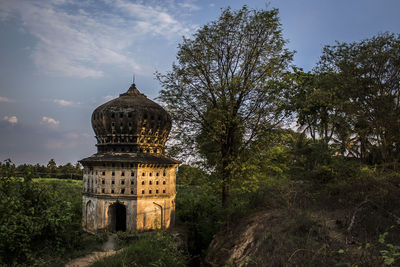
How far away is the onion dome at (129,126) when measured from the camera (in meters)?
16.3

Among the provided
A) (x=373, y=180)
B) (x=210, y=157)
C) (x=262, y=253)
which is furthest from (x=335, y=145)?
(x=262, y=253)

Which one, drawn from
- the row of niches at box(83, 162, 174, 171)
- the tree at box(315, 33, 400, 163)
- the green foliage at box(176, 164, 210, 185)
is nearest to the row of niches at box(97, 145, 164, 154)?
the row of niches at box(83, 162, 174, 171)

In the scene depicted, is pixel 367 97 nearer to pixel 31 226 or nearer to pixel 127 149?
pixel 127 149

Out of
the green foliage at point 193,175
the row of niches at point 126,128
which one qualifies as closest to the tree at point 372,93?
the green foliage at point 193,175

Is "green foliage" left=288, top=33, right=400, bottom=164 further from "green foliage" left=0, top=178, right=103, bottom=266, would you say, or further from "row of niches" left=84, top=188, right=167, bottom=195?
"green foliage" left=0, top=178, right=103, bottom=266

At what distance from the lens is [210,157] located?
1463 centimetres

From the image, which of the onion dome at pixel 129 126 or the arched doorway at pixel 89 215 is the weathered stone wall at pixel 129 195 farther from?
the onion dome at pixel 129 126

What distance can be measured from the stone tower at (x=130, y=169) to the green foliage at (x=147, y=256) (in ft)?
9.51

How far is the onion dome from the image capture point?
53.4ft

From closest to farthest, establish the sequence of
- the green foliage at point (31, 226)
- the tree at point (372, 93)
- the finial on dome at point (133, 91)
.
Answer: the green foliage at point (31, 226) → the tree at point (372, 93) → the finial on dome at point (133, 91)

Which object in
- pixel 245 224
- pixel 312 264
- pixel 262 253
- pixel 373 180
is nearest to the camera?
pixel 312 264

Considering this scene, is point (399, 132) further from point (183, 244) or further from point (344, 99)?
point (183, 244)

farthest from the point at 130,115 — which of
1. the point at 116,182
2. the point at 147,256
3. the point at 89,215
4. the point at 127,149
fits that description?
the point at 147,256

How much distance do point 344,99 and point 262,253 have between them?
36.3ft
